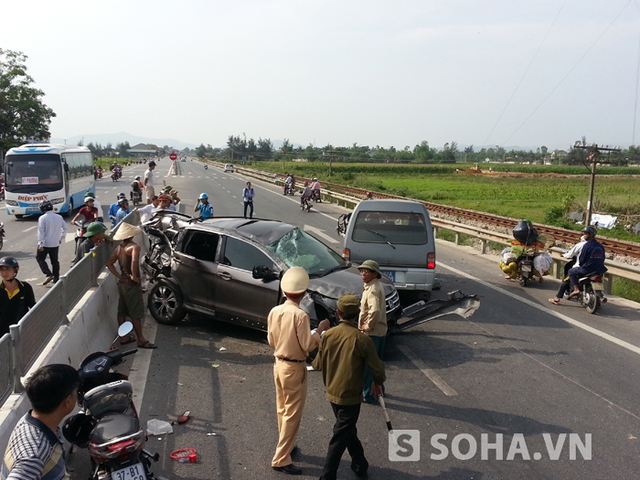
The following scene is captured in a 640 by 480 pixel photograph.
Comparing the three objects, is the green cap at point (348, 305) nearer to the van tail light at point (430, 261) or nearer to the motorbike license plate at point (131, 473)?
the motorbike license plate at point (131, 473)

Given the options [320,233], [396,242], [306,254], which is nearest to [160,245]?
[306,254]

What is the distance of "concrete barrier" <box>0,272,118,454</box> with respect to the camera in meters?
4.30

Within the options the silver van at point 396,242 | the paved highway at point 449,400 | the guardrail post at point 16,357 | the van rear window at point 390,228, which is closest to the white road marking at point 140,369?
the paved highway at point 449,400

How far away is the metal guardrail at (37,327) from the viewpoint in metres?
4.40

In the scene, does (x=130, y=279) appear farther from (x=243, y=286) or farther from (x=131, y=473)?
(x=131, y=473)

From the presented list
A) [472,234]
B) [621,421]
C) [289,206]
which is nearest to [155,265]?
[621,421]

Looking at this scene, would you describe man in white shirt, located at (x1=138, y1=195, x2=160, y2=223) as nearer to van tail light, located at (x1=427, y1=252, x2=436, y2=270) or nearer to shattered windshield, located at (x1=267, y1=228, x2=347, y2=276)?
shattered windshield, located at (x1=267, y1=228, x2=347, y2=276)

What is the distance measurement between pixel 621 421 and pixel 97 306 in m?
6.48

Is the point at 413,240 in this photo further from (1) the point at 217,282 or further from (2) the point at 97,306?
(2) the point at 97,306

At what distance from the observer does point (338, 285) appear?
7.62 m

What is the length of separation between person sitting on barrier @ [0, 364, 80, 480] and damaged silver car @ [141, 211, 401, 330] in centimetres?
427

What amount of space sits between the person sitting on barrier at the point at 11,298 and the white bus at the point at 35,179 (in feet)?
57.2

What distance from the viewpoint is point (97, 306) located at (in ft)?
25.2

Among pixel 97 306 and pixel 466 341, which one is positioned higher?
pixel 97 306
